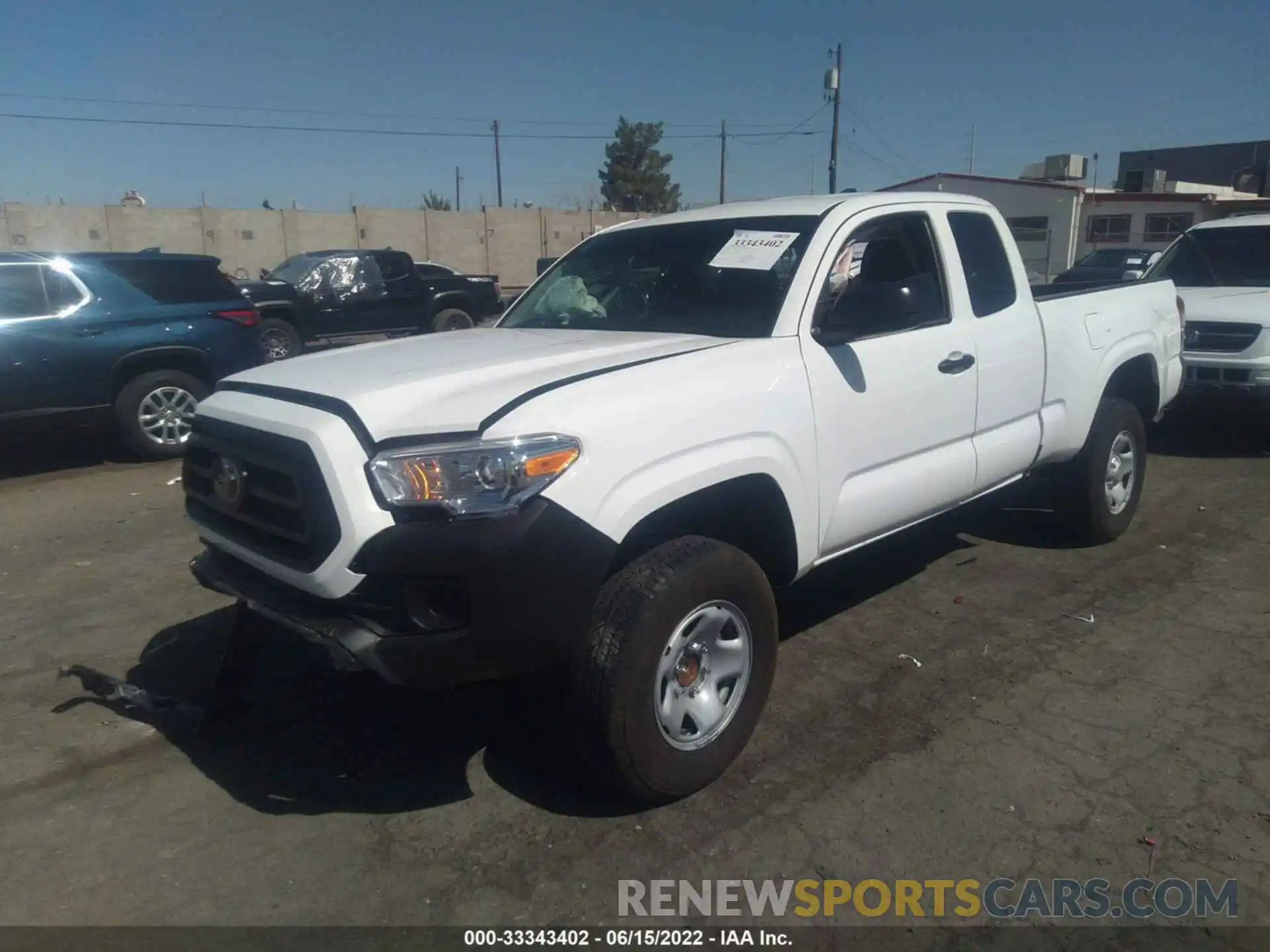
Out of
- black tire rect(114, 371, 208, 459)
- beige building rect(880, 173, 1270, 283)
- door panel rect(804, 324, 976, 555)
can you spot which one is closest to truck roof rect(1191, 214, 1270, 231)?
door panel rect(804, 324, 976, 555)

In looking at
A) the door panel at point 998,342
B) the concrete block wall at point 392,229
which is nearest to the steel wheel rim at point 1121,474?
the door panel at point 998,342

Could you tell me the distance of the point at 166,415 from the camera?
8.46m

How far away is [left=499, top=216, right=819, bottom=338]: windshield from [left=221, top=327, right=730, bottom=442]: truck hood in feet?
0.58

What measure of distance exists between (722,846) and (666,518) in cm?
103

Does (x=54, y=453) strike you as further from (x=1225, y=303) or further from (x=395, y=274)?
(x=1225, y=303)

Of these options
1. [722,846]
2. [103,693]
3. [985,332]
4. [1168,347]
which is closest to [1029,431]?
[985,332]

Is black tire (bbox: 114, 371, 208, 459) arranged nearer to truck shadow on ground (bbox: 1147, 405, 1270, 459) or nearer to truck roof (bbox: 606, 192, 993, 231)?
truck roof (bbox: 606, 192, 993, 231)

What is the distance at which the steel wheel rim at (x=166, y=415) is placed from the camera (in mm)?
8320

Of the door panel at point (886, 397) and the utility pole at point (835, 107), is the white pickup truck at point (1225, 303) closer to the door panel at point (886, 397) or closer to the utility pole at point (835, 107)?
the door panel at point (886, 397)

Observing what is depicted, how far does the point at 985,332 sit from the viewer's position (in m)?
4.42

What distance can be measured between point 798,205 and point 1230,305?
5727 mm

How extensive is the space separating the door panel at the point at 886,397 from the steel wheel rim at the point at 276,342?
496 inches

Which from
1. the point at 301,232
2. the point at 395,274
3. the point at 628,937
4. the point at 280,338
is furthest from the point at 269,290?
the point at 301,232

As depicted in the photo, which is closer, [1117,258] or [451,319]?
[451,319]
